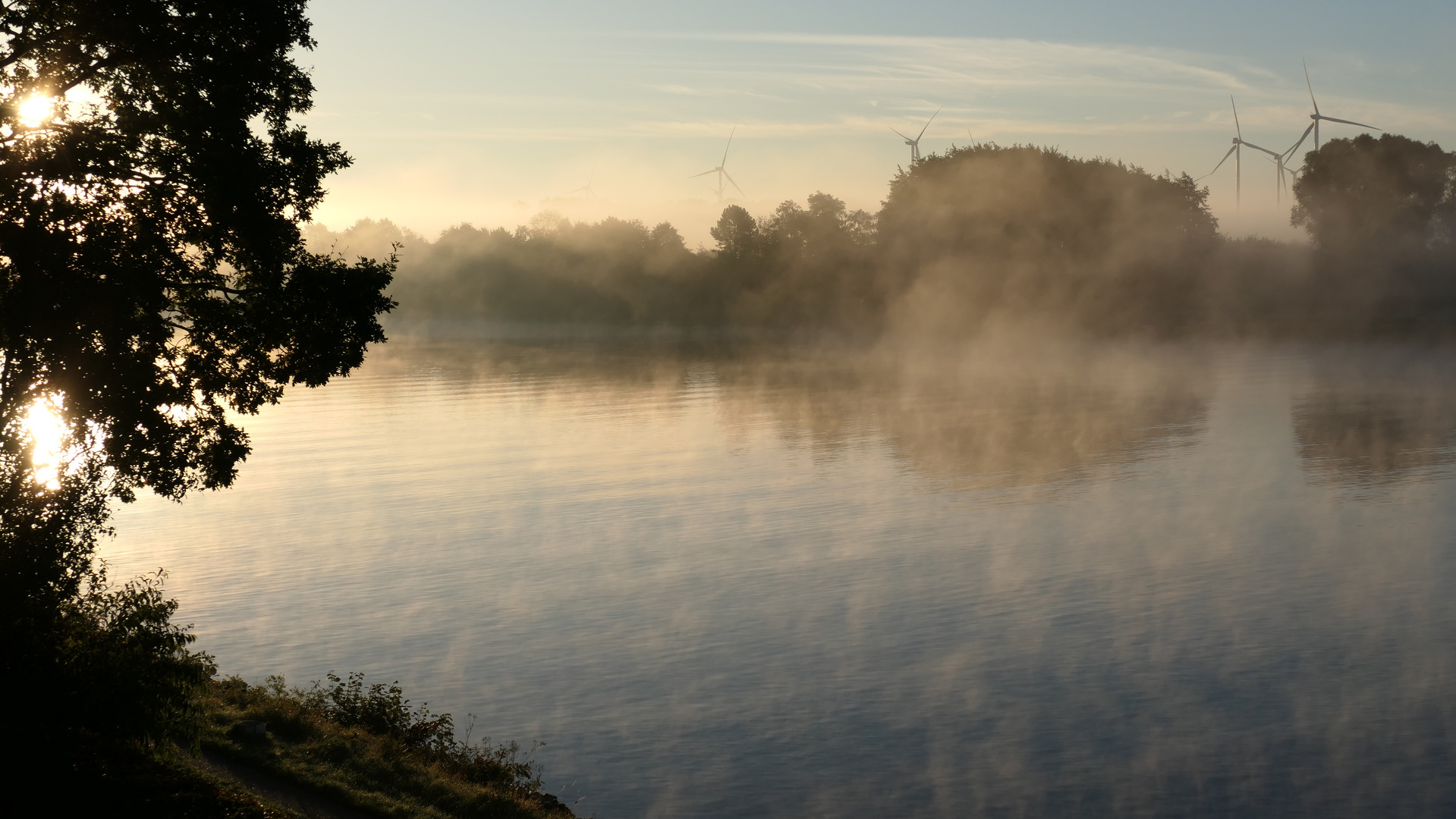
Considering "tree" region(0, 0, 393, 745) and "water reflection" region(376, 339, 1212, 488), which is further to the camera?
"water reflection" region(376, 339, 1212, 488)

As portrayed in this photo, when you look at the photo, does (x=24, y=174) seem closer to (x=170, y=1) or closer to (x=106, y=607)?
(x=170, y=1)

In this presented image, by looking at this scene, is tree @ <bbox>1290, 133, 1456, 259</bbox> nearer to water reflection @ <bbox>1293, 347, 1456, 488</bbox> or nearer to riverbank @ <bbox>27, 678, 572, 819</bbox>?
water reflection @ <bbox>1293, 347, 1456, 488</bbox>

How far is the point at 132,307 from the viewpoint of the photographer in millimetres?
22719

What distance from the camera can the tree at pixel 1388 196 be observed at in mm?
167000

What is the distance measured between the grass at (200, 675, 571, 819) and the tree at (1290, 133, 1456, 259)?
173748 millimetres

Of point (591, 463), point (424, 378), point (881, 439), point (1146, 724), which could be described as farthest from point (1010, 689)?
point (424, 378)

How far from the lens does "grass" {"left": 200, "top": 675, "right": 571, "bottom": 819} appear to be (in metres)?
19.7

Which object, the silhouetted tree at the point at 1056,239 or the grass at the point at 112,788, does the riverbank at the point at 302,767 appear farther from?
the silhouetted tree at the point at 1056,239

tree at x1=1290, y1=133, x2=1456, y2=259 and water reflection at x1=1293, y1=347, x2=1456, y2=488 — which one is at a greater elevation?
tree at x1=1290, y1=133, x2=1456, y2=259

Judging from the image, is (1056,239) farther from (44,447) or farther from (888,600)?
(44,447)

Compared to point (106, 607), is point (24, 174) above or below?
above

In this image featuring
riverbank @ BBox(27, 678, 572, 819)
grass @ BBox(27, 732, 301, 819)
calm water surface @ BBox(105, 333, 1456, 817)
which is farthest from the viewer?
calm water surface @ BBox(105, 333, 1456, 817)

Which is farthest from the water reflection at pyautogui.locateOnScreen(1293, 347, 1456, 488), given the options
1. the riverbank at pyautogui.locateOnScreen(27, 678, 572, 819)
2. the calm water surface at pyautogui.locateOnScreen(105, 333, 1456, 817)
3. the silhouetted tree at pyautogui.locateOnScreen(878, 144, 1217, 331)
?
the silhouetted tree at pyautogui.locateOnScreen(878, 144, 1217, 331)

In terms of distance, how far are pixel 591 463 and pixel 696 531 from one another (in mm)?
20417
